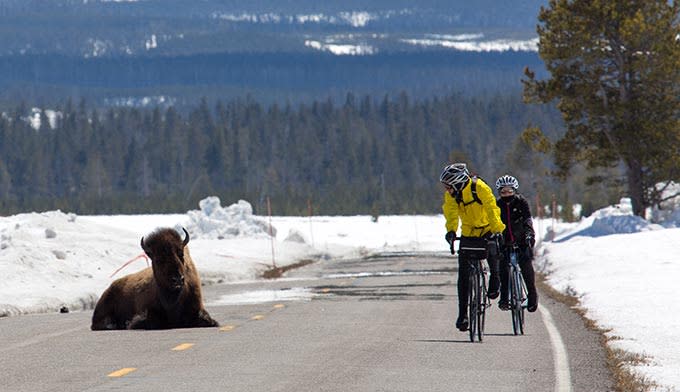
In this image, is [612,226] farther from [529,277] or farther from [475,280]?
[475,280]

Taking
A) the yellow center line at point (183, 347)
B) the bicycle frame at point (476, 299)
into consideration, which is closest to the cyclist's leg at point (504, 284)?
the bicycle frame at point (476, 299)

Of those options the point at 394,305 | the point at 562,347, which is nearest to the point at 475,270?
the point at 562,347

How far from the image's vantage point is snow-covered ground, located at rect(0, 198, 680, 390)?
19.6 metres

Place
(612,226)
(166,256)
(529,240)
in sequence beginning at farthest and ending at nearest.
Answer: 1. (612,226)
2. (529,240)
3. (166,256)

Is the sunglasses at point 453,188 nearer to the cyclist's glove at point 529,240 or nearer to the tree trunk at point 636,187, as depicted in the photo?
the cyclist's glove at point 529,240

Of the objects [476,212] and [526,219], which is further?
[526,219]

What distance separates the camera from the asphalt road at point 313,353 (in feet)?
41.5

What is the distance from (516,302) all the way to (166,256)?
4180 millimetres

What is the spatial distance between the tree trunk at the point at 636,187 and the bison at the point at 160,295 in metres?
31.3

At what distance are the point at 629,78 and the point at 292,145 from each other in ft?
479

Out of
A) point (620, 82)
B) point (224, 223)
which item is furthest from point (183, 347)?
point (224, 223)

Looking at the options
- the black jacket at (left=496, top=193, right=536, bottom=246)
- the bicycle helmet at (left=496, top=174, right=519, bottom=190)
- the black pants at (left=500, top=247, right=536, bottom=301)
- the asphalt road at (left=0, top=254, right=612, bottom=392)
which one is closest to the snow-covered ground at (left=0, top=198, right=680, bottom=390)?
the asphalt road at (left=0, top=254, right=612, bottom=392)

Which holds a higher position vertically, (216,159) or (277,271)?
(216,159)

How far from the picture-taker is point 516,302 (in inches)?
715
